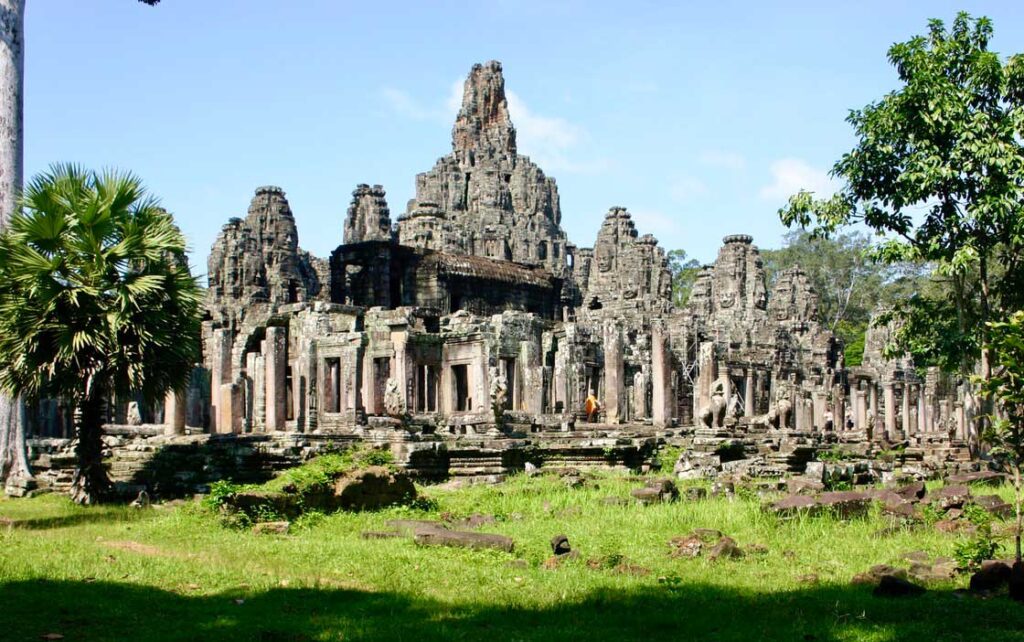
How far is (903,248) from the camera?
22422 millimetres

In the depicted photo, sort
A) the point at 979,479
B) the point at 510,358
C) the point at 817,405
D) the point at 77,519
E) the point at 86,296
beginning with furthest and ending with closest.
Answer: the point at 817,405 < the point at 510,358 < the point at 979,479 < the point at 86,296 < the point at 77,519

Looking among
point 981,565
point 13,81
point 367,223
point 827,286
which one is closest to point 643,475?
point 981,565

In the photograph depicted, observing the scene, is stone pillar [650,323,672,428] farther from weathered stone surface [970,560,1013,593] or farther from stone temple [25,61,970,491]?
weathered stone surface [970,560,1013,593]

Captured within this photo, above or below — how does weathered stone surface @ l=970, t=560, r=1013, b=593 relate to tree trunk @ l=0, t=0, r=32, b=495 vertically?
below

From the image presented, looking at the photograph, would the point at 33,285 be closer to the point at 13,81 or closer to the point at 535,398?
the point at 13,81

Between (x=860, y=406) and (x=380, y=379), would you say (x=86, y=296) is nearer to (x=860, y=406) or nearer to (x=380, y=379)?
(x=380, y=379)

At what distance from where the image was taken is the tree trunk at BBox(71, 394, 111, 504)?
716 inches

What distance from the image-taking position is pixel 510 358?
32.7 m

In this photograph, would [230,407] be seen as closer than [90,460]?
No

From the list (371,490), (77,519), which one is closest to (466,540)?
(371,490)

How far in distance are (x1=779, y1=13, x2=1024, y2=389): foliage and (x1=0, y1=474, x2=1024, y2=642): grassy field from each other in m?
9.83

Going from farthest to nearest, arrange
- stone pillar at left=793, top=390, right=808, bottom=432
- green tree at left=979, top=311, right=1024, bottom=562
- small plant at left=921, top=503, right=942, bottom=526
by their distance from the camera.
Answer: stone pillar at left=793, top=390, right=808, bottom=432 → small plant at left=921, top=503, right=942, bottom=526 → green tree at left=979, top=311, right=1024, bottom=562

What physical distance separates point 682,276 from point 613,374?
59095 mm

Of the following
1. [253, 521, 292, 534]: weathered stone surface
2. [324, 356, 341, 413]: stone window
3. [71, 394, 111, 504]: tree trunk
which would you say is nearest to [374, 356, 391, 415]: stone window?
[324, 356, 341, 413]: stone window
